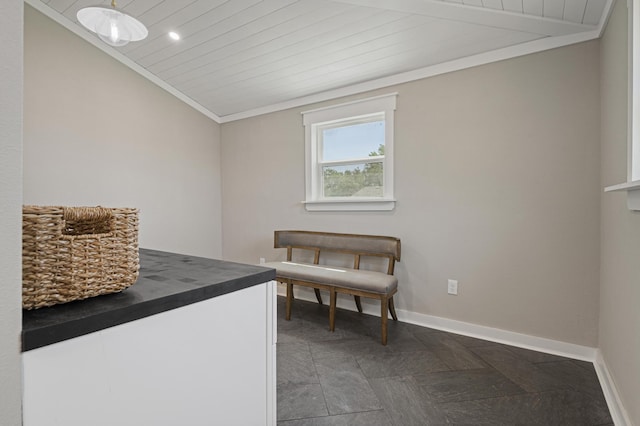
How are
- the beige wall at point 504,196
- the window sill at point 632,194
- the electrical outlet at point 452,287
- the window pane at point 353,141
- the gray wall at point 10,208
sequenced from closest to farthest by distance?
the gray wall at point 10,208 → the window sill at point 632,194 → the beige wall at point 504,196 → the electrical outlet at point 452,287 → the window pane at point 353,141

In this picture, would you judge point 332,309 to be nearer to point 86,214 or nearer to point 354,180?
point 354,180

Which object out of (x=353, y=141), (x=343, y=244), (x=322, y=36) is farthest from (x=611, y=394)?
(x=322, y=36)

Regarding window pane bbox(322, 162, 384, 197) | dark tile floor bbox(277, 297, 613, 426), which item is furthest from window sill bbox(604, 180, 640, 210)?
window pane bbox(322, 162, 384, 197)

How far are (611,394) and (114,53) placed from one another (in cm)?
472

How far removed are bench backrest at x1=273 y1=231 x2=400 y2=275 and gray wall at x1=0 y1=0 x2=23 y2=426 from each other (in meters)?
2.49

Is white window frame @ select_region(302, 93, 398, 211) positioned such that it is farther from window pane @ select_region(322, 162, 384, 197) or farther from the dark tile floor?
the dark tile floor

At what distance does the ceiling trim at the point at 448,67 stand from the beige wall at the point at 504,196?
49 mm

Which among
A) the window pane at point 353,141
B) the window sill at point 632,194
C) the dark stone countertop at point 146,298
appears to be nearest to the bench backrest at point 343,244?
the window pane at point 353,141

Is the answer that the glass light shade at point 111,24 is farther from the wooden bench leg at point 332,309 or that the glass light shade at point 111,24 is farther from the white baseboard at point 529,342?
the white baseboard at point 529,342

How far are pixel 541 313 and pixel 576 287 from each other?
293 mm

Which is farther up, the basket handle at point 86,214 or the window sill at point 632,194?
the window sill at point 632,194

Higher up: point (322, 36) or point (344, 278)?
point (322, 36)

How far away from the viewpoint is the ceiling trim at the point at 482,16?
2.00 m

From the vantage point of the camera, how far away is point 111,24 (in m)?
A: 1.75
